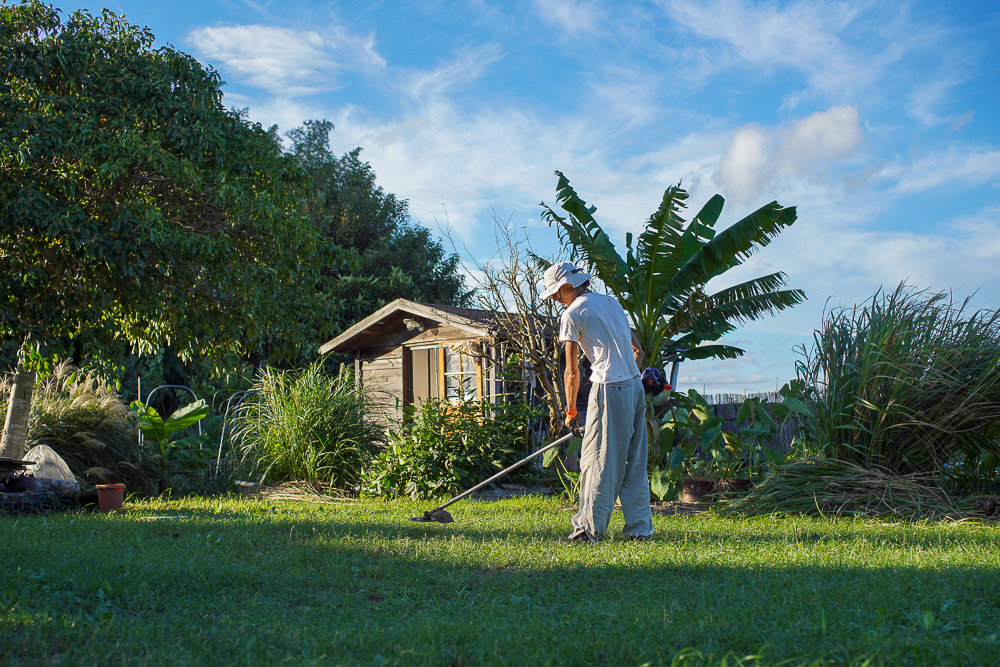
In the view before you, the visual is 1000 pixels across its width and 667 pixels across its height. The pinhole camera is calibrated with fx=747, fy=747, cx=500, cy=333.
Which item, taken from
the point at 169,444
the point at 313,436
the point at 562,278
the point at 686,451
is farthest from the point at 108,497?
the point at 686,451

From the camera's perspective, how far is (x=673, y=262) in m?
9.76

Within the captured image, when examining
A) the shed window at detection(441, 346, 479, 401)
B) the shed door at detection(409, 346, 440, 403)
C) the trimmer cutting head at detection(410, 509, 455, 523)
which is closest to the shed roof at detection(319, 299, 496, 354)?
the shed window at detection(441, 346, 479, 401)

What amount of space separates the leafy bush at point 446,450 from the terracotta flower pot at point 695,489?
286 centimetres

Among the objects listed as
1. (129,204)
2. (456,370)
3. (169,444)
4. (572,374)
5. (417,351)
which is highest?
(129,204)

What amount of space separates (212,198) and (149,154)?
4.28ft

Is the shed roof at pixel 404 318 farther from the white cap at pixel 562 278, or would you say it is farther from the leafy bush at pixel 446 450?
the white cap at pixel 562 278

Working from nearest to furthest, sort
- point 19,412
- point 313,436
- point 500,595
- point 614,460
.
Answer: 1. point 500,595
2. point 614,460
3. point 19,412
4. point 313,436

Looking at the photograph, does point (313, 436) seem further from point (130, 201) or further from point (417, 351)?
point (417, 351)

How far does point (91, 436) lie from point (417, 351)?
6859mm

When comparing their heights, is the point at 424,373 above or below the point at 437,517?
above

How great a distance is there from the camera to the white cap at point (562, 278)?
19.7ft

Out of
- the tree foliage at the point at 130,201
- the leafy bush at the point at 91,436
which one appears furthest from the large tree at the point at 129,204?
the leafy bush at the point at 91,436

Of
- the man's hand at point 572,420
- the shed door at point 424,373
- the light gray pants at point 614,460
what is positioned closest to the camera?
the light gray pants at point 614,460

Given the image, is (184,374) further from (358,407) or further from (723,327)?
(723,327)
